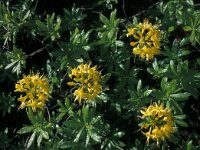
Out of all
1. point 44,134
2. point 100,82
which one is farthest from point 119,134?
point 44,134

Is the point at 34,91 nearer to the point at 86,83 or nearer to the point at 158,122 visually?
the point at 86,83

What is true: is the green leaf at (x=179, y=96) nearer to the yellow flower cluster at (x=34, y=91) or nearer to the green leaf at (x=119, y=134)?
the green leaf at (x=119, y=134)

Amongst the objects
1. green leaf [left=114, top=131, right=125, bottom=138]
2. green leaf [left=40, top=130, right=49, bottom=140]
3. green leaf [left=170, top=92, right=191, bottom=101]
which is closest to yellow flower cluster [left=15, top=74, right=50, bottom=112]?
green leaf [left=40, top=130, right=49, bottom=140]

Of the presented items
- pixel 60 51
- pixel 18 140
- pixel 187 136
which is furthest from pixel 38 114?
pixel 187 136

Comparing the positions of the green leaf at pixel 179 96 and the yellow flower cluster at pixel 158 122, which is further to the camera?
the green leaf at pixel 179 96

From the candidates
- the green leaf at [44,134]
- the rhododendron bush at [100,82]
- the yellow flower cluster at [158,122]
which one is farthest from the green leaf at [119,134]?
the green leaf at [44,134]

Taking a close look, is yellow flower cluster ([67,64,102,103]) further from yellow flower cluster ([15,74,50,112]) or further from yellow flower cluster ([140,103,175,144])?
yellow flower cluster ([140,103,175,144])

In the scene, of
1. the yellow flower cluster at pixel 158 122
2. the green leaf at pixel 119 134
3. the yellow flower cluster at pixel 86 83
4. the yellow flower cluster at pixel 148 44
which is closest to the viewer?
the yellow flower cluster at pixel 158 122

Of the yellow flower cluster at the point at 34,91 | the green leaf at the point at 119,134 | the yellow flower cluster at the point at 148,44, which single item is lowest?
the green leaf at the point at 119,134

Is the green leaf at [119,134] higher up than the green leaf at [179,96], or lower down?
lower down
